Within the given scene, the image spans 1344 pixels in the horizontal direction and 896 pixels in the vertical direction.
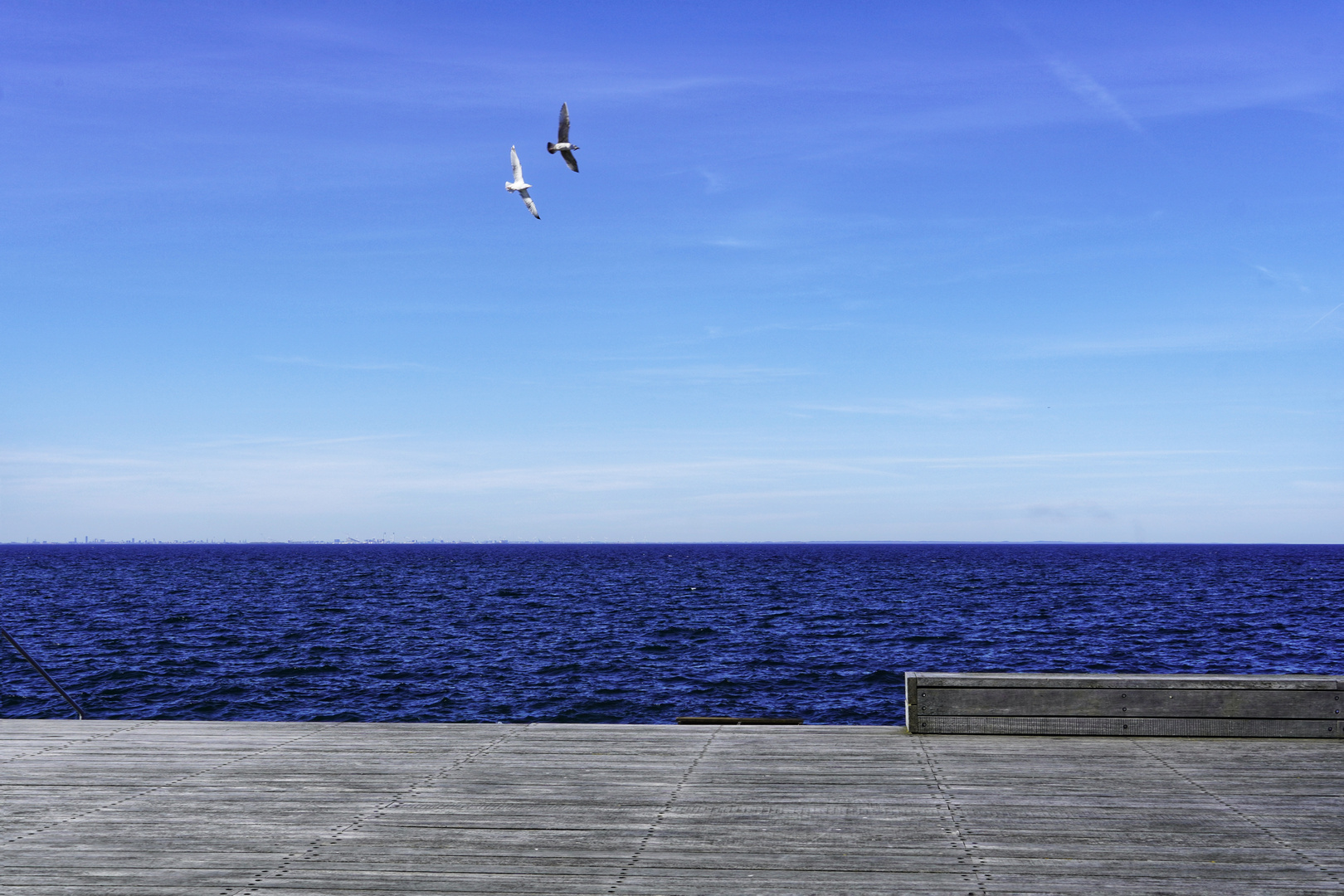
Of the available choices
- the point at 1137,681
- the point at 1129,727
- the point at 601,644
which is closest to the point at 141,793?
the point at 1129,727

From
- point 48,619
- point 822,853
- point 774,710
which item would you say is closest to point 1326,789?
point 822,853

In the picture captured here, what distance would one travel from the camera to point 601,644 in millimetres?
43312

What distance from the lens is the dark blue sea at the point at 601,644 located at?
98.6ft

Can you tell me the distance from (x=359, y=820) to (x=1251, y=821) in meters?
6.54

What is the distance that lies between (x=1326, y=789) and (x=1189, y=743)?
187 centimetres

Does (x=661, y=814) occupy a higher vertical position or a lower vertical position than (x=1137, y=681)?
lower

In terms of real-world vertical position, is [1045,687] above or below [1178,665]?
above

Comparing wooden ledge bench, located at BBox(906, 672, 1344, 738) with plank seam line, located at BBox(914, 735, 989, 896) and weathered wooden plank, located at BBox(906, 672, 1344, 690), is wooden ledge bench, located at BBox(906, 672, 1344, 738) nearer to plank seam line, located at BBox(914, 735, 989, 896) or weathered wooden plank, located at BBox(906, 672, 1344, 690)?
weathered wooden plank, located at BBox(906, 672, 1344, 690)

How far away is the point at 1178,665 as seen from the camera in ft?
124

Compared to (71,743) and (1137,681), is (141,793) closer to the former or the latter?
(71,743)

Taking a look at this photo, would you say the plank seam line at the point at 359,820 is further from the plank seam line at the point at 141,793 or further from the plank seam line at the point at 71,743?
the plank seam line at the point at 71,743

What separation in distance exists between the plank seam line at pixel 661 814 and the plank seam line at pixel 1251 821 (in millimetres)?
4195

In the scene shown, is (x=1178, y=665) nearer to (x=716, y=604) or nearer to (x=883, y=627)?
(x=883, y=627)

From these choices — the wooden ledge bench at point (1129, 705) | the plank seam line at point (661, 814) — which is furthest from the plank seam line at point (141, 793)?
the wooden ledge bench at point (1129, 705)
